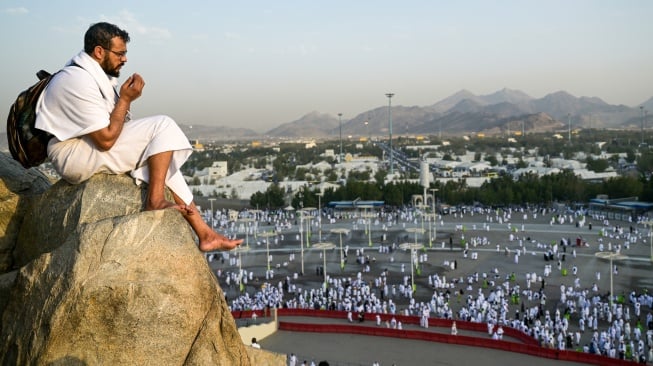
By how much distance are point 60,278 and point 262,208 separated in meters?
57.5

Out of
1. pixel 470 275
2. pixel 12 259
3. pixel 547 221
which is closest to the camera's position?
pixel 12 259

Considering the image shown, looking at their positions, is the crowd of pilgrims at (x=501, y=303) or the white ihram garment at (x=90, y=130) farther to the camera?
the crowd of pilgrims at (x=501, y=303)

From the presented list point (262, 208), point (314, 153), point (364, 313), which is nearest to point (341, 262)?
point (364, 313)

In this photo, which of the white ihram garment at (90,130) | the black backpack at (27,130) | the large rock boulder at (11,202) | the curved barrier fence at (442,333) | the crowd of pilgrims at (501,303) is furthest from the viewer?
the crowd of pilgrims at (501,303)

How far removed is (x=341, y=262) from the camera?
35.4m

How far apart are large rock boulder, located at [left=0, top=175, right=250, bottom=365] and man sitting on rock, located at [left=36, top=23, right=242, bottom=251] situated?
0.89ft

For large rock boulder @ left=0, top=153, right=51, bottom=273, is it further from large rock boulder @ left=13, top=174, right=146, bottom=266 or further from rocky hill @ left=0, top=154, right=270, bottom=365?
rocky hill @ left=0, top=154, right=270, bottom=365

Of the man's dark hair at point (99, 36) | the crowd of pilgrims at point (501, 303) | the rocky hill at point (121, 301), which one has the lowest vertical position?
the crowd of pilgrims at point (501, 303)

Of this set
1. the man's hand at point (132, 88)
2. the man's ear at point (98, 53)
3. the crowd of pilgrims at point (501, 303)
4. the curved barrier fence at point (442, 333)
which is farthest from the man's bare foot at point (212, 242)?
the crowd of pilgrims at point (501, 303)

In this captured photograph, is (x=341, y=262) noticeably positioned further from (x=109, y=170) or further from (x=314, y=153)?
(x=314, y=153)

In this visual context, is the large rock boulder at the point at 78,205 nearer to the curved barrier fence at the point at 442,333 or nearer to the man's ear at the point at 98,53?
the man's ear at the point at 98,53

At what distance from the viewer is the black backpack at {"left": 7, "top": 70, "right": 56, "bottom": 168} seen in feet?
12.5

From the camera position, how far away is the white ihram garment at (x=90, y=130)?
3568 millimetres

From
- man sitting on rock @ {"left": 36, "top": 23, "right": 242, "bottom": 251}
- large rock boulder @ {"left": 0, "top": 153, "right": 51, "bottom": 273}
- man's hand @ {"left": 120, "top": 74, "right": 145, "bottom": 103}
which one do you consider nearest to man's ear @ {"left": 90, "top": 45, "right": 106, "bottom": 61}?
man sitting on rock @ {"left": 36, "top": 23, "right": 242, "bottom": 251}
